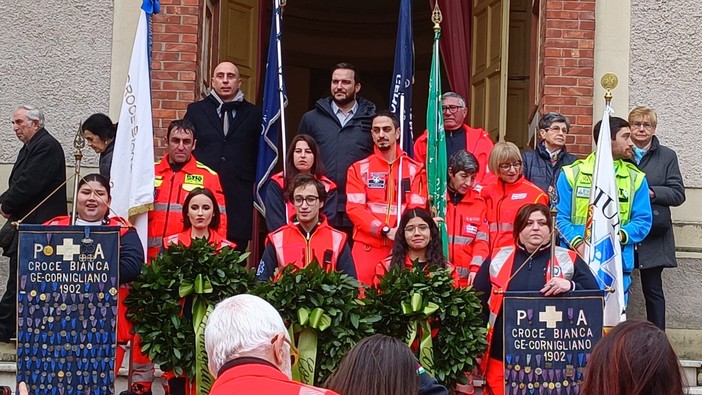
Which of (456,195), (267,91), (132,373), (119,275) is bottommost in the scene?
(132,373)

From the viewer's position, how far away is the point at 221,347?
4082 millimetres

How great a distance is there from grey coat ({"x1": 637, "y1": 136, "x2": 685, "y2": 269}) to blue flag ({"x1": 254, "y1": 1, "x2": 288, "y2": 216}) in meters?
2.78

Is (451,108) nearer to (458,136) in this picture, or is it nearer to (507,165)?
(458,136)

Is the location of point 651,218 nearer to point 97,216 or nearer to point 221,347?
point 97,216

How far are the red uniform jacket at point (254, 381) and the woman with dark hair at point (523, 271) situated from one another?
430 cm

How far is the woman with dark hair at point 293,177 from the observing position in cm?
925

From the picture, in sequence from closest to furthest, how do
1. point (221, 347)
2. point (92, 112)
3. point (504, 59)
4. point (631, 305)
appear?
1. point (221, 347)
2. point (631, 305)
3. point (92, 112)
4. point (504, 59)

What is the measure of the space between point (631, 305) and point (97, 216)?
167 inches

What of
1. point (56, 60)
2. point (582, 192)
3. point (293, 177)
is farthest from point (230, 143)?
point (582, 192)

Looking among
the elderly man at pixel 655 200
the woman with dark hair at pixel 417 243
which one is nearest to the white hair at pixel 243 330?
the woman with dark hair at pixel 417 243

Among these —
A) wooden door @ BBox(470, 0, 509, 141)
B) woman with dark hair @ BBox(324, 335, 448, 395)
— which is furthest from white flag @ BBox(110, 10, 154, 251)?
woman with dark hair @ BBox(324, 335, 448, 395)

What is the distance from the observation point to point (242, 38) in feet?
40.2

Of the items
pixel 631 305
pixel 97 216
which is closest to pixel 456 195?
pixel 631 305

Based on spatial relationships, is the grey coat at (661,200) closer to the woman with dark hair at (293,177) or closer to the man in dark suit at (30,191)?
the woman with dark hair at (293,177)
